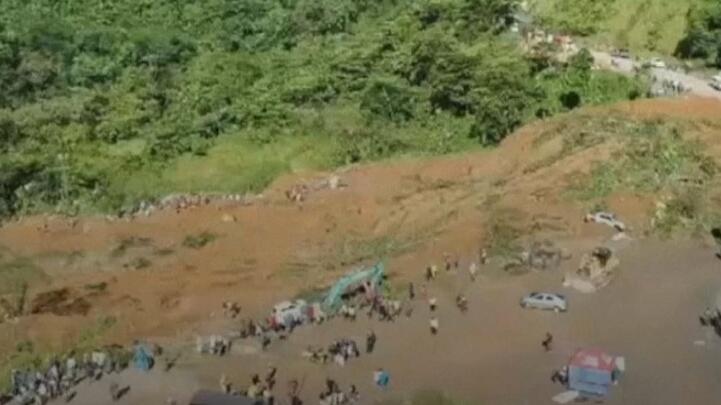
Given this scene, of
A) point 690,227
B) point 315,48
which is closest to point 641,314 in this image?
point 690,227

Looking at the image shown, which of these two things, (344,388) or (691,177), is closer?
(344,388)

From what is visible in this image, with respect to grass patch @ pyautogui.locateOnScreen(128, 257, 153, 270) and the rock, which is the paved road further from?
grass patch @ pyautogui.locateOnScreen(128, 257, 153, 270)

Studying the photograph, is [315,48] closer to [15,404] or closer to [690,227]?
[690,227]

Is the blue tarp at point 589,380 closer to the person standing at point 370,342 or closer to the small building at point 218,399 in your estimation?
the person standing at point 370,342

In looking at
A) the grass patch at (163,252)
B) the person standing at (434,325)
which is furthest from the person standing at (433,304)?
the grass patch at (163,252)

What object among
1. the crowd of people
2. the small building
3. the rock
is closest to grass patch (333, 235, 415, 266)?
the crowd of people

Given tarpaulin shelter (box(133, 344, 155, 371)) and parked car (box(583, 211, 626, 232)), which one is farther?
parked car (box(583, 211, 626, 232))
